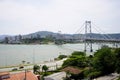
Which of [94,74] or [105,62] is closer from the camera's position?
[94,74]

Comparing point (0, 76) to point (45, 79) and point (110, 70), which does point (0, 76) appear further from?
point (110, 70)

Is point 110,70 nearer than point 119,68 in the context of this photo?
No

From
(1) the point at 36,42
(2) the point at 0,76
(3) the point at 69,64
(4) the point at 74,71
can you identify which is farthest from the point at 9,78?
(1) the point at 36,42

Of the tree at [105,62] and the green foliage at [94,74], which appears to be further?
the tree at [105,62]

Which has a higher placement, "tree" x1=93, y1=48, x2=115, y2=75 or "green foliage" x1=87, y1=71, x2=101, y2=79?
"tree" x1=93, y1=48, x2=115, y2=75

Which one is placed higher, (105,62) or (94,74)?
(105,62)

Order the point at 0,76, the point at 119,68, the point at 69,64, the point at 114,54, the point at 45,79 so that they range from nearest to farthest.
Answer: the point at 0,76 → the point at 119,68 → the point at 45,79 → the point at 114,54 → the point at 69,64

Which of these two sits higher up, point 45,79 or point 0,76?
point 0,76

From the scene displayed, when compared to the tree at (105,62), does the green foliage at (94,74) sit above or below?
below

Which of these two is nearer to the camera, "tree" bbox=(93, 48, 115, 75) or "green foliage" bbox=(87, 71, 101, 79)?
"green foliage" bbox=(87, 71, 101, 79)

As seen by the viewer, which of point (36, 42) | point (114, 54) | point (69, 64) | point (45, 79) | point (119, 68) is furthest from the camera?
point (36, 42)
